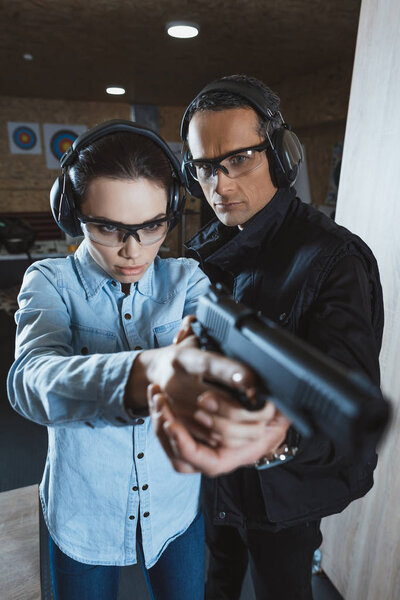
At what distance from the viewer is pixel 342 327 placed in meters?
1.01

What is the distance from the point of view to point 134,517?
1.01m

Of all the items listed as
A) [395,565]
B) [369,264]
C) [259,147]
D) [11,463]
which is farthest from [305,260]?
[11,463]

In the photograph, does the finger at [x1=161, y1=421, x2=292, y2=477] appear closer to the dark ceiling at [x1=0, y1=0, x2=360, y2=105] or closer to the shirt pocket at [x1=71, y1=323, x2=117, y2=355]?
the shirt pocket at [x1=71, y1=323, x2=117, y2=355]

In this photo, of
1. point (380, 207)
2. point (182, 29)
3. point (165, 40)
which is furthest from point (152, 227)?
point (165, 40)

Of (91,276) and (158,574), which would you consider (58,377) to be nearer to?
(91,276)

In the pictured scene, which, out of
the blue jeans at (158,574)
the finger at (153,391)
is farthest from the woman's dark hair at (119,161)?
the blue jeans at (158,574)

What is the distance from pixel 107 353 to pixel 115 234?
0.28 metres

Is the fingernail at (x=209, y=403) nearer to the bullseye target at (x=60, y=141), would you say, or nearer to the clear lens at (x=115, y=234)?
the clear lens at (x=115, y=234)

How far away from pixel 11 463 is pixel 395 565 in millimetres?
2569

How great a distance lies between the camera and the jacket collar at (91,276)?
Answer: 0.97m

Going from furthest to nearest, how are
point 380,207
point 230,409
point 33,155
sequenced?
1. point 33,155
2. point 380,207
3. point 230,409

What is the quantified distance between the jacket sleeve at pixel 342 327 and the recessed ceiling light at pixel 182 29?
3.28 metres

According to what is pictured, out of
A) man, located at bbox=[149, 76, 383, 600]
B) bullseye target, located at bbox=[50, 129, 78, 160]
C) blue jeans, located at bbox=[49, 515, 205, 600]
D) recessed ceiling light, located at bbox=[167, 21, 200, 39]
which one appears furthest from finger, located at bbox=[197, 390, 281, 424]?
bullseye target, located at bbox=[50, 129, 78, 160]

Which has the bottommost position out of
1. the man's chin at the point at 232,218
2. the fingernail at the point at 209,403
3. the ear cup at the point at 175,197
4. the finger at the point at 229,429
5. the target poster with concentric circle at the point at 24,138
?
the finger at the point at 229,429
